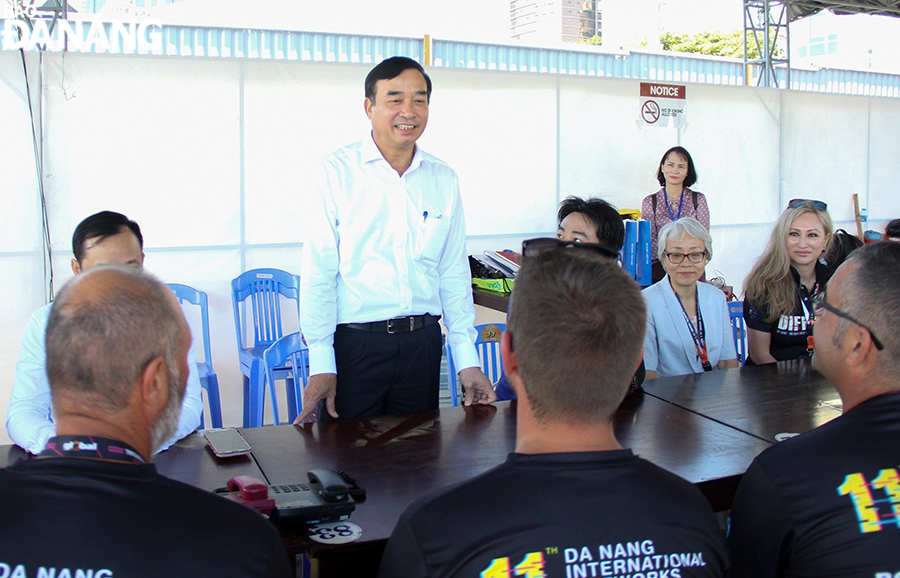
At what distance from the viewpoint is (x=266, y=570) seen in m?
1.04

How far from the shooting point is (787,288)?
3.51 metres

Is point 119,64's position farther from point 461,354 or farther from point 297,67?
point 461,354

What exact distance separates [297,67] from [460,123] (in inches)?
44.4

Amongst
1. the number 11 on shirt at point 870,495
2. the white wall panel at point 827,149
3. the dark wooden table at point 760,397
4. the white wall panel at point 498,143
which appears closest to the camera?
the number 11 on shirt at point 870,495

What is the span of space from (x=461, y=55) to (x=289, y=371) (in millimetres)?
4791

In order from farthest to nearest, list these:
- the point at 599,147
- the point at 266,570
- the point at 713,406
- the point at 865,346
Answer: the point at 599,147 < the point at 713,406 < the point at 865,346 < the point at 266,570

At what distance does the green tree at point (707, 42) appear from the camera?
93.4ft

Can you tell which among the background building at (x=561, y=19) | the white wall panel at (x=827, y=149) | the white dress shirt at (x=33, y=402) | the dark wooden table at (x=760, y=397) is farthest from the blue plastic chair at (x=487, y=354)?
the background building at (x=561, y=19)

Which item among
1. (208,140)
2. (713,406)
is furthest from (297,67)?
(713,406)

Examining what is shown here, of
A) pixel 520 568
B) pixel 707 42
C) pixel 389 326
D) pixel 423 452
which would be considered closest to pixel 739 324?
pixel 389 326

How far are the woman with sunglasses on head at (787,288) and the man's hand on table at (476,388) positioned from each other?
1.61 m

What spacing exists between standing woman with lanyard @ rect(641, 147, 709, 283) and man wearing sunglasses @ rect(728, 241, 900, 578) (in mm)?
3970

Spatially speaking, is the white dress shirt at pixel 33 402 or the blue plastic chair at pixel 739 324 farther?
the blue plastic chair at pixel 739 324

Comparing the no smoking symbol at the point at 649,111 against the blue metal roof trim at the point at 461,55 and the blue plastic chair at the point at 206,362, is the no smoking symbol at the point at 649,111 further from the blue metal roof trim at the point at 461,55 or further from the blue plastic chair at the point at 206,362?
the blue plastic chair at the point at 206,362
